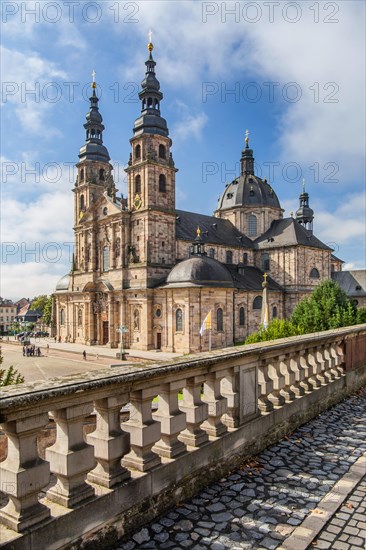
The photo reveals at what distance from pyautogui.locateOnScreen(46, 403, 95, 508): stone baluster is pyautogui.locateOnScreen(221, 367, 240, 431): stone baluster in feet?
7.26

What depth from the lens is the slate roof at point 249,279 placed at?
4375 centimetres

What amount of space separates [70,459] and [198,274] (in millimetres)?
33337

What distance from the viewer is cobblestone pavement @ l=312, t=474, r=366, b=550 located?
3.33 m

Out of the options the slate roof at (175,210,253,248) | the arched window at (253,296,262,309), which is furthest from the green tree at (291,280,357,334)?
the slate roof at (175,210,253,248)

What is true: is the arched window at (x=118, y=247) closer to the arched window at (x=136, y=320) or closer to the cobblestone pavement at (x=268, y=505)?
the arched window at (x=136, y=320)

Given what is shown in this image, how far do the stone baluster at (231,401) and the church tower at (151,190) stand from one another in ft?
112

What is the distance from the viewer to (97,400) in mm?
3289

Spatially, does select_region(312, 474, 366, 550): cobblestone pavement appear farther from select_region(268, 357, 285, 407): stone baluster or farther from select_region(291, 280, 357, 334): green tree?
select_region(291, 280, 357, 334): green tree

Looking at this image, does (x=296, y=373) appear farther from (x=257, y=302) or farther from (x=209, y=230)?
(x=209, y=230)

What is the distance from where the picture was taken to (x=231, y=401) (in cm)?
491

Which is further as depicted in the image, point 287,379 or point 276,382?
point 287,379

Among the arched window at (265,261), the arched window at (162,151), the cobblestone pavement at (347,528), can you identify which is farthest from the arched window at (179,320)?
the cobblestone pavement at (347,528)

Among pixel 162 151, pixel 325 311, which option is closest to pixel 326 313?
pixel 325 311

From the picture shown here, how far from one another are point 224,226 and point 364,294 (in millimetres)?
22770
